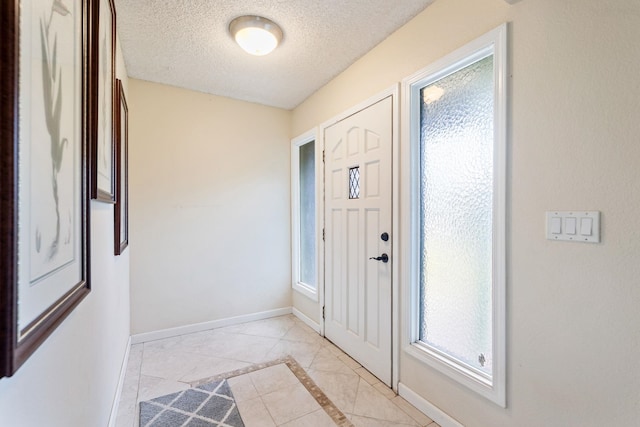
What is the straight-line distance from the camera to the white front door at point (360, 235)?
82.5 inches

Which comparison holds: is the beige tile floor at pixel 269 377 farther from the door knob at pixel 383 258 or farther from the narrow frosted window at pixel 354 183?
the narrow frosted window at pixel 354 183

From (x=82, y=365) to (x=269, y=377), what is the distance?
4.52ft

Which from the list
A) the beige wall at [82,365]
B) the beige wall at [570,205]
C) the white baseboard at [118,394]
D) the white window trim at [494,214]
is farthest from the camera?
the white baseboard at [118,394]

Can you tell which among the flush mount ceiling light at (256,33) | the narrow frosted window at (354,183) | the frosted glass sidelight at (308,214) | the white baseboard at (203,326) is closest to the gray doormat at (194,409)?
the white baseboard at (203,326)

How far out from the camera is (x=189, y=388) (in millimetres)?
2045

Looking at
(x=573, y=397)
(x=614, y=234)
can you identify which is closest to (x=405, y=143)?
(x=614, y=234)

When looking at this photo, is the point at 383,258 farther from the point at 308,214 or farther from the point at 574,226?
the point at 308,214

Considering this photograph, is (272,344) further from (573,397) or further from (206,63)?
(206,63)

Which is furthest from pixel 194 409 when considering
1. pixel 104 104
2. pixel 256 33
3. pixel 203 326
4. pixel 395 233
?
pixel 256 33

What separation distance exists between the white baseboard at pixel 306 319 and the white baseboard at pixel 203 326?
4.0 inches

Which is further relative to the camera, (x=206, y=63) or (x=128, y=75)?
(x=128, y=75)

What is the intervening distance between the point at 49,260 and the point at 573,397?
5.99ft

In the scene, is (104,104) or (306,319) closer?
(104,104)

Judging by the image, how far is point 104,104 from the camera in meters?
1.39
